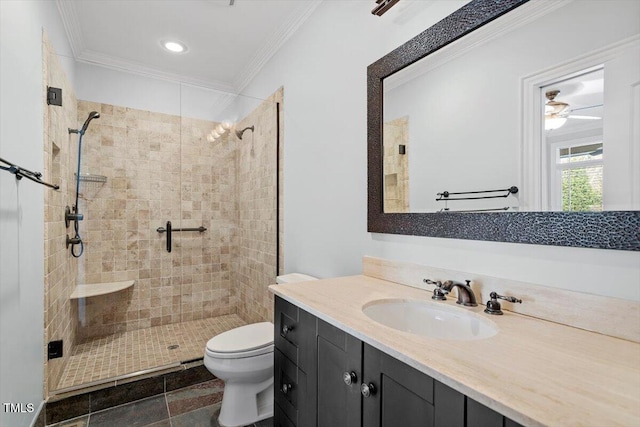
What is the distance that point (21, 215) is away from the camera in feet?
4.88

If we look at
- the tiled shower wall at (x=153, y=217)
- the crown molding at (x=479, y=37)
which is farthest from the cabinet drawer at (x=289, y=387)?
the tiled shower wall at (x=153, y=217)

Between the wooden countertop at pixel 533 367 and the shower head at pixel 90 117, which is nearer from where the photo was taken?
the wooden countertop at pixel 533 367

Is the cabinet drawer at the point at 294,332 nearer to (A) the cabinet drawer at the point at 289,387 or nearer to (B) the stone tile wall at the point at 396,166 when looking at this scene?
(A) the cabinet drawer at the point at 289,387

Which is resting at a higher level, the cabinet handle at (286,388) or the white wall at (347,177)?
the white wall at (347,177)

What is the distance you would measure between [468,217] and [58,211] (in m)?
2.43

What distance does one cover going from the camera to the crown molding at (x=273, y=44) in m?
2.22

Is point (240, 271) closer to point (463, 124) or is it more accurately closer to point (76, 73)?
point (76, 73)

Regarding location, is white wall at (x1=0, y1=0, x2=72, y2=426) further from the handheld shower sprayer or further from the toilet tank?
the toilet tank

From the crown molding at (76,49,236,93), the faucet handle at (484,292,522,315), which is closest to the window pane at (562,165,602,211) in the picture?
the faucet handle at (484,292,522,315)

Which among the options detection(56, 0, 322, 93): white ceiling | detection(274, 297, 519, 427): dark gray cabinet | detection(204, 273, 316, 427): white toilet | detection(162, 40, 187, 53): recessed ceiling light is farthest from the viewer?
detection(162, 40, 187, 53): recessed ceiling light

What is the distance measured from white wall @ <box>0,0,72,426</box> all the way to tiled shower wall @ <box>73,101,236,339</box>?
67cm

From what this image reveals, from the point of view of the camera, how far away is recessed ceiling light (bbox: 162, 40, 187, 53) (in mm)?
2631

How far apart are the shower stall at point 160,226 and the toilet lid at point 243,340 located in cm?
45

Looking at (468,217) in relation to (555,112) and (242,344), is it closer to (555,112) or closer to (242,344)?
(555,112)
